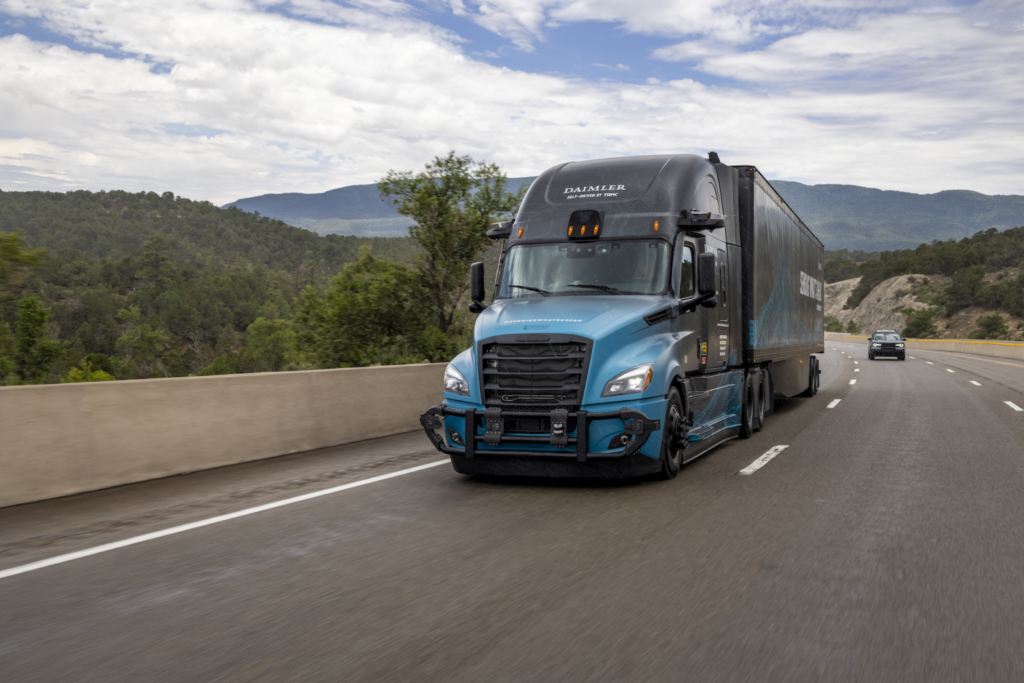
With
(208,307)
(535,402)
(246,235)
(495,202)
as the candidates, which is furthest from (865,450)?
(246,235)

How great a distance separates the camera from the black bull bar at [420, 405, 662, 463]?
7461mm

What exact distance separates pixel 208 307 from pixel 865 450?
4263 inches

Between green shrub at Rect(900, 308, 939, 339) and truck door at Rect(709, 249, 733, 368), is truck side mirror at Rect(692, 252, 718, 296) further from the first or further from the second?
green shrub at Rect(900, 308, 939, 339)

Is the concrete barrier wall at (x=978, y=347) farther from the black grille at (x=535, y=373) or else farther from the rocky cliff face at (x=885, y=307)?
the black grille at (x=535, y=373)

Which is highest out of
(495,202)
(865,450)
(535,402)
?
(495,202)

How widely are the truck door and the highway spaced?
66.3 inches

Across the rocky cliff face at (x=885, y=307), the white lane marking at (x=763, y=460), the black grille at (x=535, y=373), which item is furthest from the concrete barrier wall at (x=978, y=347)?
the black grille at (x=535, y=373)

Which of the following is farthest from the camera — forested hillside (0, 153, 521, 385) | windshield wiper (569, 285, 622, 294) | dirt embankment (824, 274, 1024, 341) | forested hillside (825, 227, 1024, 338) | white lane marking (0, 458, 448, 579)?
dirt embankment (824, 274, 1024, 341)

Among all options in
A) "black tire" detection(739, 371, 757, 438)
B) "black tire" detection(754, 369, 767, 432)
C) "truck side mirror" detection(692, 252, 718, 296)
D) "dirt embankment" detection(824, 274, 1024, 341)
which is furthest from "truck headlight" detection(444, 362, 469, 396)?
"dirt embankment" detection(824, 274, 1024, 341)

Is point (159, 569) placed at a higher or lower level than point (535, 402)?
lower

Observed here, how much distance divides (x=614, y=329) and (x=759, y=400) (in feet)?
18.5

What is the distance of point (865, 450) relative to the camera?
10328mm

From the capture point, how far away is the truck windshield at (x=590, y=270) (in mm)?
8703

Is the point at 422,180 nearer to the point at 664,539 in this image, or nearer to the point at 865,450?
the point at 865,450
